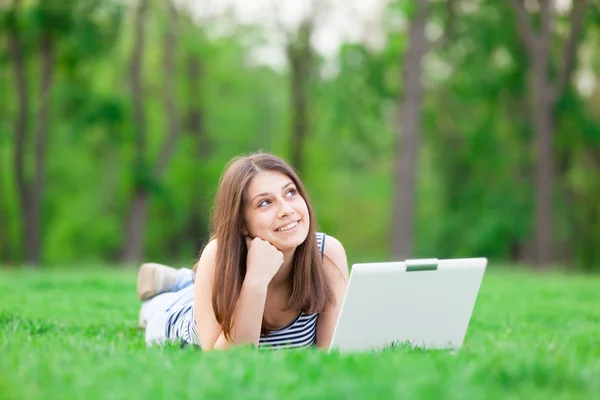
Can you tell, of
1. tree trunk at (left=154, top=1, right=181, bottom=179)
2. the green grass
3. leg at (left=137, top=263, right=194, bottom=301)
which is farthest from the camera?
tree trunk at (left=154, top=1, right=181, bottom=179)

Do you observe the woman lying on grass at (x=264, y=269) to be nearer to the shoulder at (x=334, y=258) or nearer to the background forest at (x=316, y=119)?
the shoulder at (x=334, y=258)

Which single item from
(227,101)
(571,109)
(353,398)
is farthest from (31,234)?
(353,398)

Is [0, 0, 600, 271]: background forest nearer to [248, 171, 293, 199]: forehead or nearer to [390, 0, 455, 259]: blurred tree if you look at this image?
[390, 0, 455, 259]: blurred tree

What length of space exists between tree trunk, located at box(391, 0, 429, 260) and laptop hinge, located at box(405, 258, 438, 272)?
13670 millimetres

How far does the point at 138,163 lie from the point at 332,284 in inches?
699

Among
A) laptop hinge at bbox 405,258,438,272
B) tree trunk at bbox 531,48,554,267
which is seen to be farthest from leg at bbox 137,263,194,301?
tree trunk at bbox 531,48,554,267

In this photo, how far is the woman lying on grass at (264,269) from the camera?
405 centimetres

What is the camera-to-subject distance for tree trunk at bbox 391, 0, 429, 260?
55.8 ft

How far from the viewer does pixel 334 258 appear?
4.57 meters

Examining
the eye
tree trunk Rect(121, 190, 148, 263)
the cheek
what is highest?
the eye

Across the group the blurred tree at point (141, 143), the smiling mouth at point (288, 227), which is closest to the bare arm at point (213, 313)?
the smiling mouth at point (288, 227)

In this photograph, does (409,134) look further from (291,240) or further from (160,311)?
(291,240)

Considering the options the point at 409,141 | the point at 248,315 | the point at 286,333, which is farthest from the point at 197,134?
the point at 248,315

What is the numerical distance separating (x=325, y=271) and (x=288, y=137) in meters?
22.6
